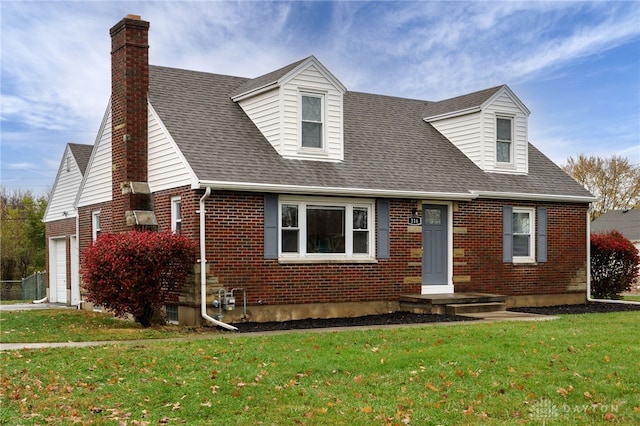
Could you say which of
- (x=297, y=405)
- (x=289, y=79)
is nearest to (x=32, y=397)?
(x=297, y=405)

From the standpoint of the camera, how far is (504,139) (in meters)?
20.6

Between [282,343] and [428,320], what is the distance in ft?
15.6

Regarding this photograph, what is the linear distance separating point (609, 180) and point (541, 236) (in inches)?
1627

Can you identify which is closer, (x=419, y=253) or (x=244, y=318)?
(x=244, y=318)

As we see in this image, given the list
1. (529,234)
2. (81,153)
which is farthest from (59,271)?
(529,234)

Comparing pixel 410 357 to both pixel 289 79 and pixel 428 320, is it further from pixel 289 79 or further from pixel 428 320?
pixel 289 79

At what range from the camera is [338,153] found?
1773 centimetres

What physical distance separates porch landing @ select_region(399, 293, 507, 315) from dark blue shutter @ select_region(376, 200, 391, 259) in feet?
3.90

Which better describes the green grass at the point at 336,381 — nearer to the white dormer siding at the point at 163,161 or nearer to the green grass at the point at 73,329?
the green grass at the point at 73,329

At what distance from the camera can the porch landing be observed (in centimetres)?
1689

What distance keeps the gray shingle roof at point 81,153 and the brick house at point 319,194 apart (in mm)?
2810

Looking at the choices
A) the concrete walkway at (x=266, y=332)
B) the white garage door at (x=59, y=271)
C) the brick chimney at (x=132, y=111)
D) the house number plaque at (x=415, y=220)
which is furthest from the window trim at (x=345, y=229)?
the white garage door at (x=59, y=271)

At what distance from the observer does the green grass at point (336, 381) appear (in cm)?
764

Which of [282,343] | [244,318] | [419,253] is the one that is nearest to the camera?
[282,343]
